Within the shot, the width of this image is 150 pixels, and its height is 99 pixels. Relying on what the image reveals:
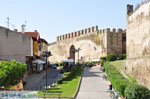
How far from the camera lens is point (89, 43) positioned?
142ft

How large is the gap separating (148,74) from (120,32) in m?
23.0

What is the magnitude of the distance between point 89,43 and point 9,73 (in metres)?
30.2

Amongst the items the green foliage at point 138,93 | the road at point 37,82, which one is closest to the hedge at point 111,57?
the road at point 37,82

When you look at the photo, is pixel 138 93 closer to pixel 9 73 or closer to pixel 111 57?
pixel 9 73

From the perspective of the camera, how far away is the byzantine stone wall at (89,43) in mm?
38719

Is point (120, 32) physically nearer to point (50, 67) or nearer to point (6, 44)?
point (50, 67)

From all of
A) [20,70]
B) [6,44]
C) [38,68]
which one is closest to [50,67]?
[38,68]

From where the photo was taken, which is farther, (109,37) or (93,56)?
(93,56)

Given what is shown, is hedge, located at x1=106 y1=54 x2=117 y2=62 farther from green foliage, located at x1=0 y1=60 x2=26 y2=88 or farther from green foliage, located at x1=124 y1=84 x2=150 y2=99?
green foliage, located at x1=124 y1=84 x2=150 y2=99

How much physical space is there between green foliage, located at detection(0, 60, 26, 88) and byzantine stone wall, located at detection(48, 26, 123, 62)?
2504 cm

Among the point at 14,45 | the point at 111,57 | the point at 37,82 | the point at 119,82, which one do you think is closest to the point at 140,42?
the point at 119,82

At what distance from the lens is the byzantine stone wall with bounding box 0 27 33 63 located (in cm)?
2306

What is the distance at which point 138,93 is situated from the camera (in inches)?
422

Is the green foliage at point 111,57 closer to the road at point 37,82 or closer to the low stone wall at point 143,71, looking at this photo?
the road at point 37,82
